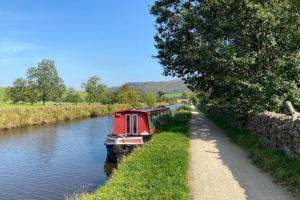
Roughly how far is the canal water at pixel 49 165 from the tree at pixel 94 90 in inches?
2716

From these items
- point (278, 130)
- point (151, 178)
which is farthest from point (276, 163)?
point (151, 178)

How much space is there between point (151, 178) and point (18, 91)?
3317 inches

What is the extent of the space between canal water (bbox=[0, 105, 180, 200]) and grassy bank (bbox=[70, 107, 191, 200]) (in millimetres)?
2810

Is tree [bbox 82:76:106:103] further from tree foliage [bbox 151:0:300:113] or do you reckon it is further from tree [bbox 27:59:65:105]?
tree foliage [bbox 151:0:300:113]

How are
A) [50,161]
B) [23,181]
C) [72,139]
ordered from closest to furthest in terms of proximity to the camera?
[23,181] < [50,161] < [72,139]

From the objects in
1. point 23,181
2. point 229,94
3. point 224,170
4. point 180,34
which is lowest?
point 23,181

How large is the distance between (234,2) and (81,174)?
1279cm

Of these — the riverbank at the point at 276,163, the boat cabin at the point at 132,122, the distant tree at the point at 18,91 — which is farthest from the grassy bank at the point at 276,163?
the distant tree at the point at 18,91

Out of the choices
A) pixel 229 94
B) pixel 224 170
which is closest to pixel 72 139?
pixel 229 94

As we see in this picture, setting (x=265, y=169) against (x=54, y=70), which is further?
(x=54, y=70)

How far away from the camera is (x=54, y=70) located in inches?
3848

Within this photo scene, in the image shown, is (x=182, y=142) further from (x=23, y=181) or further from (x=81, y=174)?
(x=23, y=181)

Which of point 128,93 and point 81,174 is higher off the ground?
point 128,93

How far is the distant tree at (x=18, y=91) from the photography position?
88.5 meters
